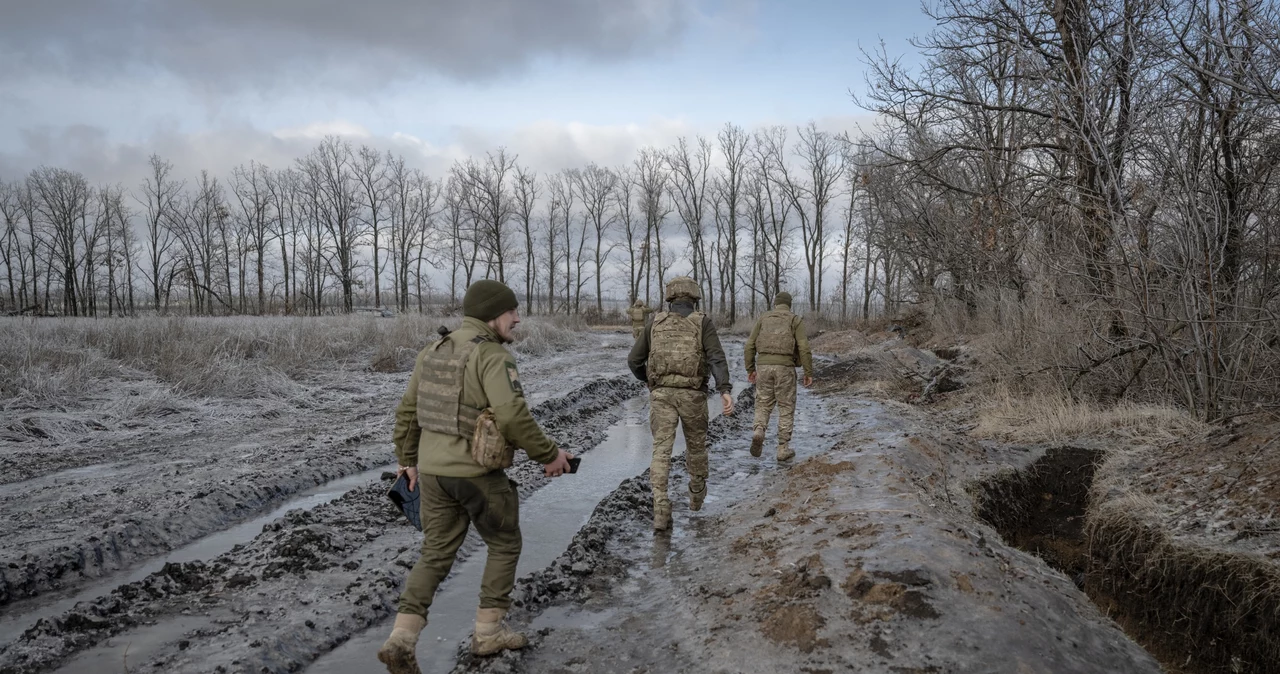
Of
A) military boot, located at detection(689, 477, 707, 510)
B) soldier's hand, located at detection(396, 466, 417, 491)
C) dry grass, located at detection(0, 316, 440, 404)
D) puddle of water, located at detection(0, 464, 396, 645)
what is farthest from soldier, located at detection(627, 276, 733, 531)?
dry grass, located at detection(0, 316, 440, 404)

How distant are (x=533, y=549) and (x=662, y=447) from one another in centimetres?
130

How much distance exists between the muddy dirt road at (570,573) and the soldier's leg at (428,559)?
1.06 ft

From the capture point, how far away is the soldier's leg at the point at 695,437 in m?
6.02

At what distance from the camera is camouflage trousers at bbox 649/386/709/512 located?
5.92m

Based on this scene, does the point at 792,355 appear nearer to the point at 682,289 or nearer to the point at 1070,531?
the point at 682,289

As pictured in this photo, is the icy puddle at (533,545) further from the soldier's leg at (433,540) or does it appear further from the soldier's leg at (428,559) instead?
the soldier's leg at (433,540)

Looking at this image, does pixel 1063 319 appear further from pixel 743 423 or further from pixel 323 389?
pixel 323 389

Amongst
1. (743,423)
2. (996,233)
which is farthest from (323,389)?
(996,233)

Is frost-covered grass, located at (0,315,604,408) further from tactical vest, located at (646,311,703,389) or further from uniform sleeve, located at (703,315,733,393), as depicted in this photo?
uniform sleeve, located at (703,315,733,393)

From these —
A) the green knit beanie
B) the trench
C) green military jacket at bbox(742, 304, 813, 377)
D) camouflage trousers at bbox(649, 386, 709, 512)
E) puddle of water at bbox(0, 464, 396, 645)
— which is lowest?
the trench

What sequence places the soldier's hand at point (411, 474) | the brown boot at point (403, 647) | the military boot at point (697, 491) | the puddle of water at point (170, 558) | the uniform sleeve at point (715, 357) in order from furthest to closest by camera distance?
the military boot at point (697, 491) → the uniform sleeve at point (715, 357) → the puddle of water at point (170, 558) → the soldier's hand at point (411, 474) → the brown boot at point (403, 647)

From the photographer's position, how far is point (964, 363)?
13.6 m

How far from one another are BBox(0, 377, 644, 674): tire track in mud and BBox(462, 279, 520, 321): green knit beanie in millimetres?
1945

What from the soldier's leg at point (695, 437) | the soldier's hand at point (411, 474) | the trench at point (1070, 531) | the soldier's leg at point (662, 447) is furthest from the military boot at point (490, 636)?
the trench at point (1070, 531)
